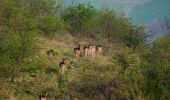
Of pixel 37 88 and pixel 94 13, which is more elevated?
pixel 94 13

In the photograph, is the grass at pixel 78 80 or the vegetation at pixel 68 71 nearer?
the vegetation at pixel 68 71

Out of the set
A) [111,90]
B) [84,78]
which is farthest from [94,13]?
[111,90]

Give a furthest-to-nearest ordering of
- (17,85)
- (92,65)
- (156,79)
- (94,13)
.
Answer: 1. (94,13)
2. (92,65)
3. (17,85)
4. (156,79)

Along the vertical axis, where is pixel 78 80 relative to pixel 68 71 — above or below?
below

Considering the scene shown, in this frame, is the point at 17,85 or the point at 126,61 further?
the point at 126,61

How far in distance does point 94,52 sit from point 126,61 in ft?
24.9

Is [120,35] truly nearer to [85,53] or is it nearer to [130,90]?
[85,53]

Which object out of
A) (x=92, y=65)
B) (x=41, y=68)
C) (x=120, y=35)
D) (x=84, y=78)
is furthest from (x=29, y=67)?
(x=120, y=35)

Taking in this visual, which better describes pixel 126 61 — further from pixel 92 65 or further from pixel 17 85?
pixel 17 85

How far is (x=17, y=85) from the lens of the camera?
79.0 ft

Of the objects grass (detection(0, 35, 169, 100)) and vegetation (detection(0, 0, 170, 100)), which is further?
grass (detection(0, 35, 169, 100))

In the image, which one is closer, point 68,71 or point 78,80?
point 78,80

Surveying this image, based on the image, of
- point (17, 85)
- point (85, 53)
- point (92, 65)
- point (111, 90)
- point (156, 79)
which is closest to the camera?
point (156, 79)

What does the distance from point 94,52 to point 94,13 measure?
18.7m
